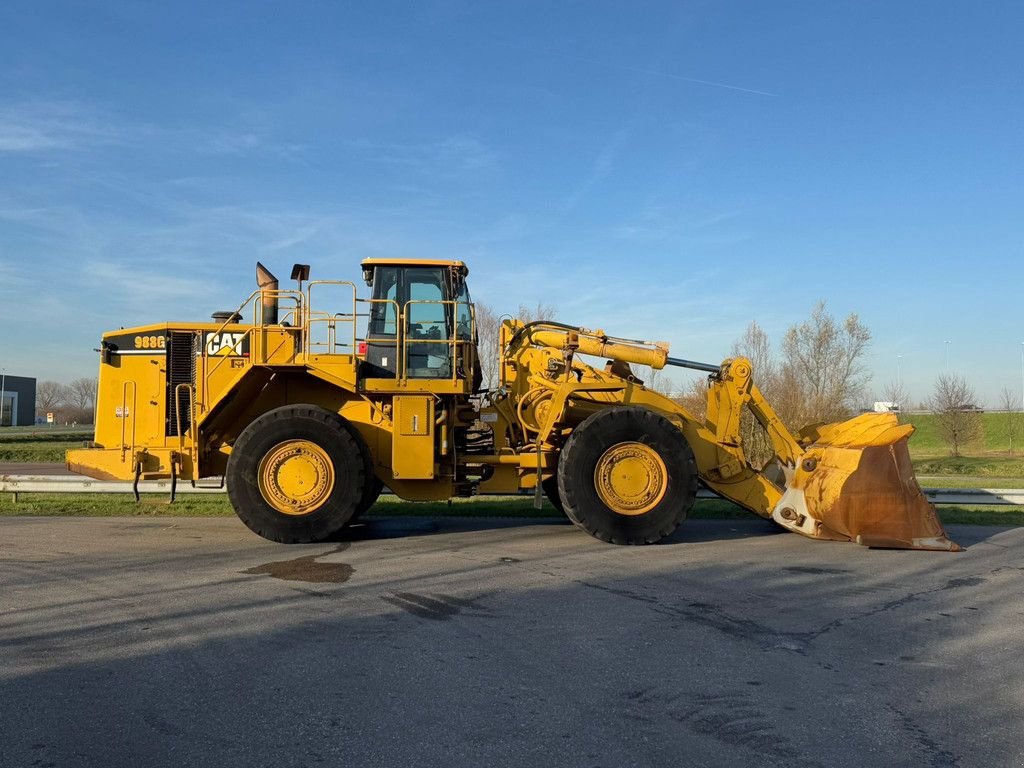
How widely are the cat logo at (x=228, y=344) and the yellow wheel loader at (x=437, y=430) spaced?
25mm

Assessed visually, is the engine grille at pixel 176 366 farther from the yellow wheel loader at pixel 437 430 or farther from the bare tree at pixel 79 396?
the bare tree at pixel 79 396

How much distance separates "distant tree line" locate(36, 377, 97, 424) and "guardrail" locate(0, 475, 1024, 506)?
95462mm

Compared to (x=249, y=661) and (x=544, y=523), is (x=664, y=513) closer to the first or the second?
(x=544, y=523)

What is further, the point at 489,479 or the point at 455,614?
the point at 489,479

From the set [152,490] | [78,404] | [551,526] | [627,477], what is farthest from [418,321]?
[78,404]

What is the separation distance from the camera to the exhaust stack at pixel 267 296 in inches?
386

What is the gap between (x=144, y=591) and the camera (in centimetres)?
697

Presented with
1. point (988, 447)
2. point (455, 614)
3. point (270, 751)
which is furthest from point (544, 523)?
point (988, 447)

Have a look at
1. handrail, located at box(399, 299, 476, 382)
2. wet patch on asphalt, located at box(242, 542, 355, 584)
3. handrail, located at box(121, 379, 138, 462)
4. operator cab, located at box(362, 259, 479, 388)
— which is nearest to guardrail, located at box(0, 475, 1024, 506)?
handrail, located at box(121, 379, 138, 462)

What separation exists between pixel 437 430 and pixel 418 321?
1.42 meters

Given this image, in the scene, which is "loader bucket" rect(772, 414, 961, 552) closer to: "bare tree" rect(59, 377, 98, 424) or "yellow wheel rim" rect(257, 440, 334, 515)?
"yellow wheel rim" rect(257, 440, 334, 515)

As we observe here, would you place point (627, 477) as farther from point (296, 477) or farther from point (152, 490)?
point (152, 490)

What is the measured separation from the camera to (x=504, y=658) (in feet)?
17.2

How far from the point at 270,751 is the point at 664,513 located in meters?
6.65
